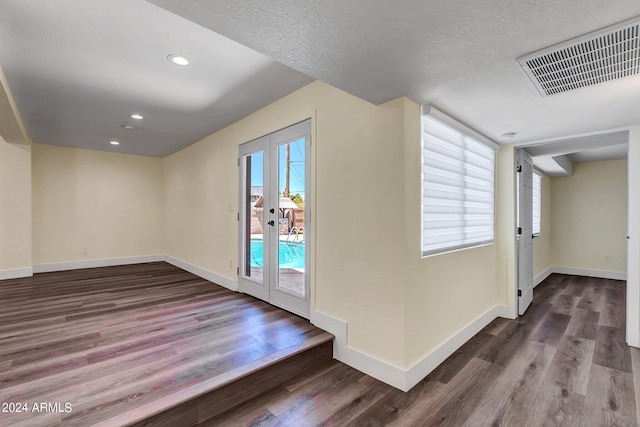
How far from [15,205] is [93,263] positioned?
170 cm

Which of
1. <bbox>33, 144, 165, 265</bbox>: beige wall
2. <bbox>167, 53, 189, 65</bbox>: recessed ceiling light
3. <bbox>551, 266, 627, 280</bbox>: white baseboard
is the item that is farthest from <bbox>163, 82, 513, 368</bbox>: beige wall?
<bbox>33, 144, 165, 265</bbox>: beige wall

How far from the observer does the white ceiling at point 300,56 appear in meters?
1.31

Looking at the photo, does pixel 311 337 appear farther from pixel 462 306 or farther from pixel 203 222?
pixel 203 222

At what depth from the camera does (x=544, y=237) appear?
234 inches

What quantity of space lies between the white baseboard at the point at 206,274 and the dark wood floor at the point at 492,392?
213 cm

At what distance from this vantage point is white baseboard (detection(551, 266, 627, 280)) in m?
5.71

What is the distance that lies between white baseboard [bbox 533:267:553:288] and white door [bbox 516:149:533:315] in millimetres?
1510

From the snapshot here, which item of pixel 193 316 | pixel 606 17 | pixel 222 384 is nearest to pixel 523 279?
pixel 606 17

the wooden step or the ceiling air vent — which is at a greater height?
the ceiling air vent

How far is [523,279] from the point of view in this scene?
3.74 meters

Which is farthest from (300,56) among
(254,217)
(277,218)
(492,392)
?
(492,392)

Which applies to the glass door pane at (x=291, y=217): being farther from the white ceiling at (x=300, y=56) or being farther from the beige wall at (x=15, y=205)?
the beige wall at (x=15, y=205)

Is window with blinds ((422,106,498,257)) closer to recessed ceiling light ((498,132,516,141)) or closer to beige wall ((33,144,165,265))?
recessed ceiling light ((498,132,516,141))

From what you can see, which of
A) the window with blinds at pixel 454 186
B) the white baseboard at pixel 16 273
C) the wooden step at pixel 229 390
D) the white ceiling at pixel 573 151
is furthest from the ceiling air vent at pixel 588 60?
the white baseboard at pixel 16 273
